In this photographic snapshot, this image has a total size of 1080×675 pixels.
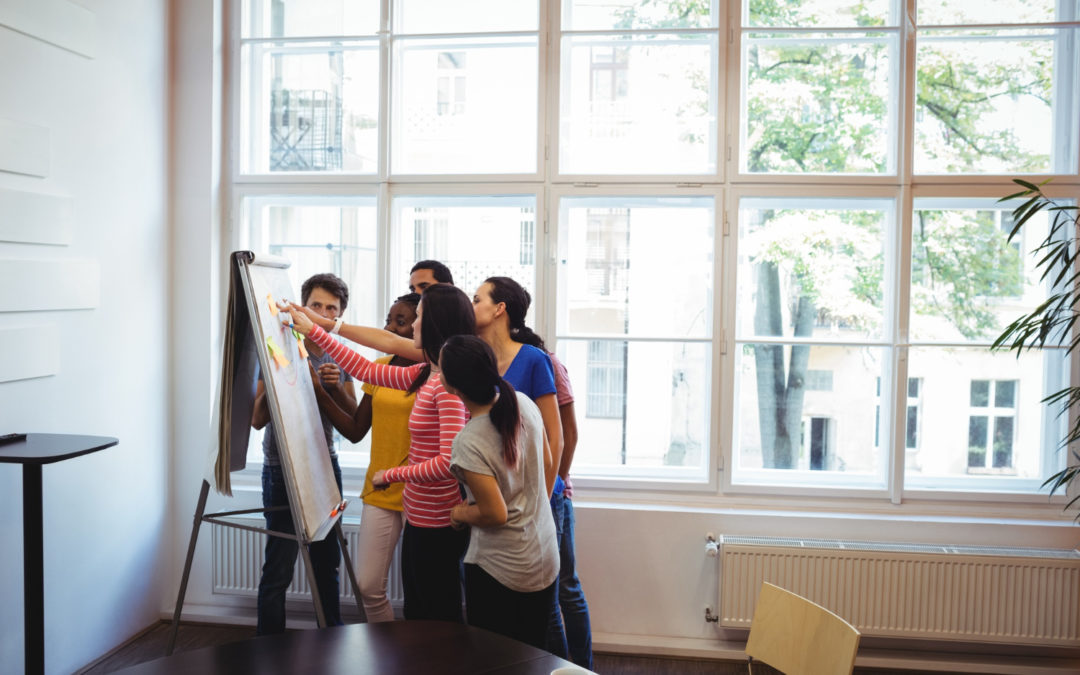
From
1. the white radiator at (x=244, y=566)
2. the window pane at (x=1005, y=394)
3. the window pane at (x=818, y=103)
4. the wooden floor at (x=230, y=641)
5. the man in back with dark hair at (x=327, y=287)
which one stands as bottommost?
the wooden floor at (x=230, y=641)

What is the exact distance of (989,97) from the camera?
140 inches

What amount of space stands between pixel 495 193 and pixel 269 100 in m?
1.21

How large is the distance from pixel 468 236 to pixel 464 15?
3.35 feet

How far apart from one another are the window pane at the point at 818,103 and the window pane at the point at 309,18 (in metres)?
1.76

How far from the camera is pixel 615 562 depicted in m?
3.58

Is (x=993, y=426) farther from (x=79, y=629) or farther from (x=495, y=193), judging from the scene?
(x=79, y=629)

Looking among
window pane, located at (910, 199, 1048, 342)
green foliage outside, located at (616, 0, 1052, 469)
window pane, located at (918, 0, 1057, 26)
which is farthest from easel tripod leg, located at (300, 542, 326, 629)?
window pane, located at (918, 0, 1057, 26)

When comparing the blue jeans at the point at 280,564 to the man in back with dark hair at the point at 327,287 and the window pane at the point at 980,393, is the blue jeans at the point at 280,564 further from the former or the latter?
the window pane at the point at 980,393

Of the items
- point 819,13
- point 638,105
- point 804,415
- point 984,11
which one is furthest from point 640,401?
point 984,11

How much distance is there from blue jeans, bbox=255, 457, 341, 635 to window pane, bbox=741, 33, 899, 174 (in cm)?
233

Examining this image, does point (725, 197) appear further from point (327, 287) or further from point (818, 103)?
point (327, 287)

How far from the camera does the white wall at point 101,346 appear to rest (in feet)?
9.50

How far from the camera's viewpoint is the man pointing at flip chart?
117 inches

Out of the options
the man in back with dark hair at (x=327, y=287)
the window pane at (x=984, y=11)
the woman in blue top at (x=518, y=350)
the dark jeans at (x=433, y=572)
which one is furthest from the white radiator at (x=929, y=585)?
the window pane at (x=984, y=11)
